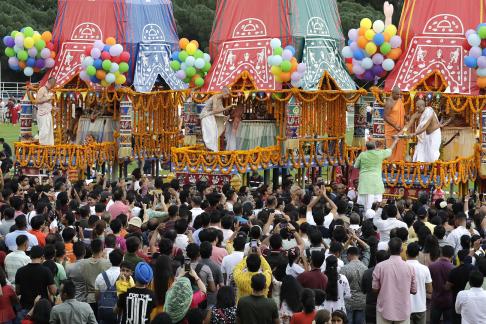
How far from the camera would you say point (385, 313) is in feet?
40.1

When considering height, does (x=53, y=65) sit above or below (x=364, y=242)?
above

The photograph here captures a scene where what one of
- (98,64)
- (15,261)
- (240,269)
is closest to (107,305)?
(240,269)

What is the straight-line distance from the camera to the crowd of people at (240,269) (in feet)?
36.4

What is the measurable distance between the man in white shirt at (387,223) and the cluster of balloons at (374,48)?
9.15m

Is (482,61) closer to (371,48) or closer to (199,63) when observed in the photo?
(371,48)

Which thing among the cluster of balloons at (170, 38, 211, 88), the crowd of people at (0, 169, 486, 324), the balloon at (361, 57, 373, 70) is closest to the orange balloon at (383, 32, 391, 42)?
the balloon at (361, 57, 373, 70)

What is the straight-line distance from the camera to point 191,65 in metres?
25.3

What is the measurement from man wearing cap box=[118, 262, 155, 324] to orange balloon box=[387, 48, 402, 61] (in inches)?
537

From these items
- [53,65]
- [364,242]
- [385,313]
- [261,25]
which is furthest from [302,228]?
[53,65]

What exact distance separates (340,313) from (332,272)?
1109mm

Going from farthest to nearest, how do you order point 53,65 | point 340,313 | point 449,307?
point 53,65 → point 449,307 → point 340,313

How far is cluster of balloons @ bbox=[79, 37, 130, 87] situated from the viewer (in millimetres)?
25969

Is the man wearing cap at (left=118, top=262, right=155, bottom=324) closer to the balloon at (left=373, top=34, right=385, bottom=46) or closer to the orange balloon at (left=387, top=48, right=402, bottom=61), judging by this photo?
the balloon at (left=373, top=34, right=385, bottom=46)

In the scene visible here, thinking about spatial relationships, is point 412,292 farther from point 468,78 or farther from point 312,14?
point 312,14
